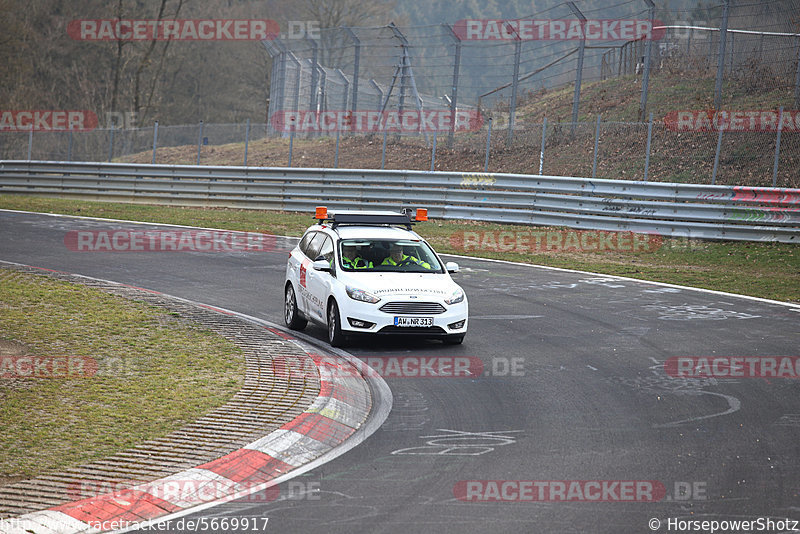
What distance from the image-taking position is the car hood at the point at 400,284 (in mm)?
12156

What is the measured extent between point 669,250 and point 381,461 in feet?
54.9

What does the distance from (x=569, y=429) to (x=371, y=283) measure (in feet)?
14.7

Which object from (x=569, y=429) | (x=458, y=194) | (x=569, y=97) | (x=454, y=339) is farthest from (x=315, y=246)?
(x=569, y=97)

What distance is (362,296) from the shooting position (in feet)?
39.6

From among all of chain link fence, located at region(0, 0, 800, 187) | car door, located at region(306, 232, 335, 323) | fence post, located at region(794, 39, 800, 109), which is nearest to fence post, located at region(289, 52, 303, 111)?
chain link fence, located at region(0, 0, 800, 187)

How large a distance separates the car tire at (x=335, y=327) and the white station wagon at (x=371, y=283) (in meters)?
0.01

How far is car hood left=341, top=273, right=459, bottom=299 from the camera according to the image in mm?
12156

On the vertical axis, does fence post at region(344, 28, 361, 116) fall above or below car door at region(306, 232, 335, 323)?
above

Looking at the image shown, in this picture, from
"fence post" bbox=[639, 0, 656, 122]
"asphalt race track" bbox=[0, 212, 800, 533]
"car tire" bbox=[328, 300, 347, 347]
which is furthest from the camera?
"fence post" bbox=[639, 0, 656, 122]

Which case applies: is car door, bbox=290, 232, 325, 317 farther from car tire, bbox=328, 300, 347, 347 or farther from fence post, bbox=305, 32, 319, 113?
fence post, bbox=305, 32, 319, 113

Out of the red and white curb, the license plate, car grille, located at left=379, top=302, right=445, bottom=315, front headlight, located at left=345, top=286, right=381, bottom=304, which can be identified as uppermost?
front headlight, located at left=345, top=286, right=381, bottom=304

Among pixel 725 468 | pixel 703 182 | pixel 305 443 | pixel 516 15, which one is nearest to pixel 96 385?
pixel 305 443

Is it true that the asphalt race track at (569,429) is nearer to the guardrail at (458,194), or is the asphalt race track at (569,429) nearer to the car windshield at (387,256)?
the car windshield at (387,256)

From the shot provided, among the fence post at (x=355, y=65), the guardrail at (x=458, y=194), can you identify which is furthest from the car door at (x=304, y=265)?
the fence post at (x=355, y=65)
